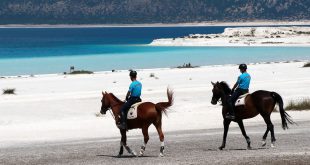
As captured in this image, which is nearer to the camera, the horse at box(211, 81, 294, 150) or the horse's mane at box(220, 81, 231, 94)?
the horse at box(211, 81, 294, 150)

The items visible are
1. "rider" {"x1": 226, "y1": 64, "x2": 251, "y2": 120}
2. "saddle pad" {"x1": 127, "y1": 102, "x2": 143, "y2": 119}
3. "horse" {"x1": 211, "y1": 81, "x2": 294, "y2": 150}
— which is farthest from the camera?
"rider" {"x1": 226, "y1": 64, "x2": 251, "y2": 120}

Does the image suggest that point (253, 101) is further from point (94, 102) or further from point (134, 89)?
point (94, 102)

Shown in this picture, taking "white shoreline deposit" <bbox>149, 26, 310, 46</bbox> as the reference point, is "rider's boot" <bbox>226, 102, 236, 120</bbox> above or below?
above

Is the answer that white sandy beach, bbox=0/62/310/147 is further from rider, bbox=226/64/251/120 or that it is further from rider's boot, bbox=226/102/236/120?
rider, bbox=226/64/251/120

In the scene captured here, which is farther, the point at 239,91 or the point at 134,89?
the point at 239,91

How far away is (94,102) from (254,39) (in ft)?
315

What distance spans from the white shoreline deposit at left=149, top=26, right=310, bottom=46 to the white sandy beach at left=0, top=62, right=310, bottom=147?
212 feet

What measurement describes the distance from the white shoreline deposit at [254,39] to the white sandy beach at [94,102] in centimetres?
6477

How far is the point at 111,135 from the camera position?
22562 mm

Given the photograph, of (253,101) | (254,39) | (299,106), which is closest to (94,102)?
(299,106)

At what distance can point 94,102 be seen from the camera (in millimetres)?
31656

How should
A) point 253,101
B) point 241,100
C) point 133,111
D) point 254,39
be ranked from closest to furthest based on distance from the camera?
point 133,111, point 253,101, point 241,100, point 254,39

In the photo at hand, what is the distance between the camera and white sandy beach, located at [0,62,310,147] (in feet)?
78.0

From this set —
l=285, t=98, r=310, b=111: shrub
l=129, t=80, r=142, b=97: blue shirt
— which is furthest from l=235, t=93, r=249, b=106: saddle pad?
l=285, t=98, r=310, b=111: shrub
